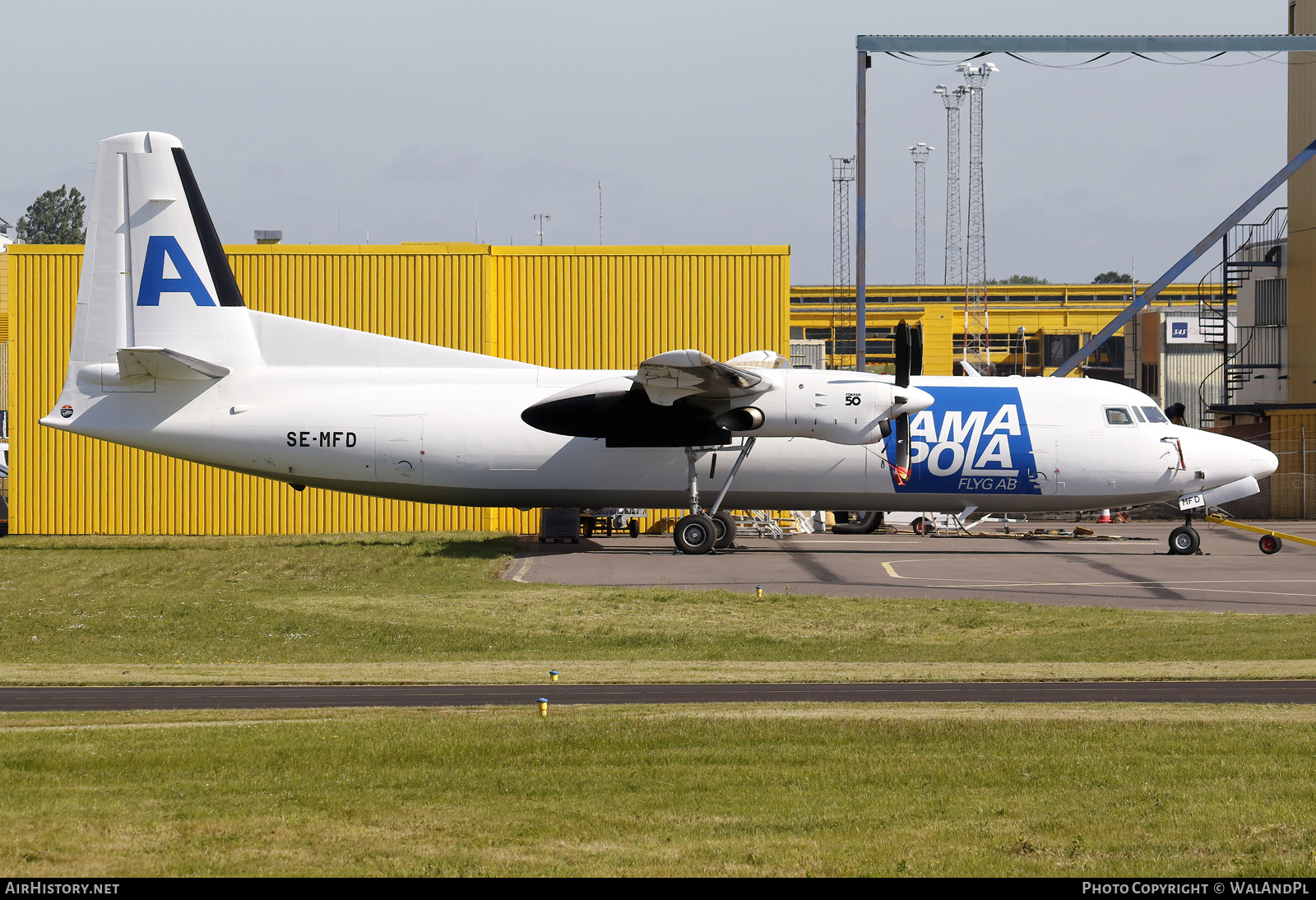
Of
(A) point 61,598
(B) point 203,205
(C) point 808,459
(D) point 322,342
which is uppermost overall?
(B) point 203,205

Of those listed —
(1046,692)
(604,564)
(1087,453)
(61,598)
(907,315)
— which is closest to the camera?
(1046,692)

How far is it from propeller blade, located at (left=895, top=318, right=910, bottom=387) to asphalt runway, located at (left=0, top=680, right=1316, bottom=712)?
1435 cm

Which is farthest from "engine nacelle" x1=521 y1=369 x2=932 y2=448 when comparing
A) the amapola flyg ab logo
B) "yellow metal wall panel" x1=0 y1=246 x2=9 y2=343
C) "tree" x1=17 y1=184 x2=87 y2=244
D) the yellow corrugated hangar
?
"tree" x1=17 y1=184 x2=87 y2=244

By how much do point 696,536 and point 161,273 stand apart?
45.5ft

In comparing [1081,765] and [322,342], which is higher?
[322,342]

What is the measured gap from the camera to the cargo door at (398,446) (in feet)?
96.2

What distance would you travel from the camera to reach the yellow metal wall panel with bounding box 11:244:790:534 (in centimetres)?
4034

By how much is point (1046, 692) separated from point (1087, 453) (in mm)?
17932

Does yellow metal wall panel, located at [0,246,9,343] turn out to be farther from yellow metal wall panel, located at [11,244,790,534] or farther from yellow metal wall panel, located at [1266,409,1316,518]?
yellow metal wall panel, located at [1266,409,1316,518]

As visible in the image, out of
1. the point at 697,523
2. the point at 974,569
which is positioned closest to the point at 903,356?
the point at 974,569

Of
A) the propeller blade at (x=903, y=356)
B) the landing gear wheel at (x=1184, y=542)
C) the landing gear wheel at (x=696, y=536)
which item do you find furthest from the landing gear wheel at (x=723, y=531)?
the landing gear wheel at (x=1184, y=542)

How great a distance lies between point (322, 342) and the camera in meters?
30.0

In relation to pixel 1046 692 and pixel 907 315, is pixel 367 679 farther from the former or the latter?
pixel 907 315

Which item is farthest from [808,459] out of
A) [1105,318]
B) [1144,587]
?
[1105,318]
